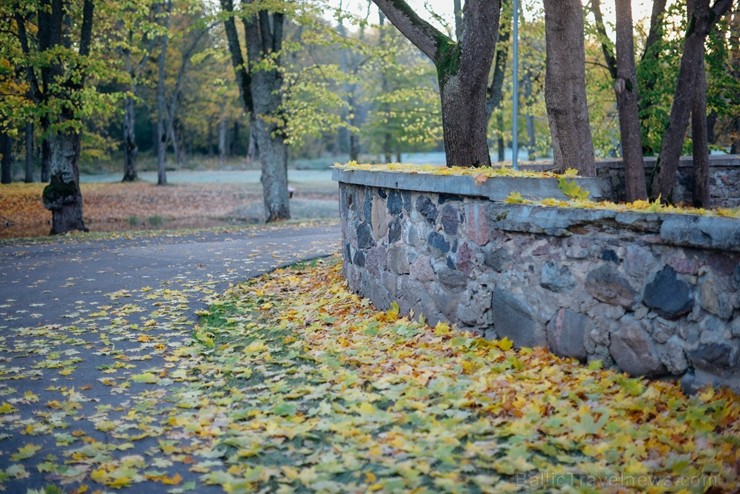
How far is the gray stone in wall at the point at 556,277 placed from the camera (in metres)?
6.00

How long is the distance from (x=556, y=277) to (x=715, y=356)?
1.39 m

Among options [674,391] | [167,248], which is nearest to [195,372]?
[674,391]

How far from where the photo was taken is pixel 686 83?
11617 millimetres

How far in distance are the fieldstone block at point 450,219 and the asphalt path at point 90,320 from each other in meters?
2.85

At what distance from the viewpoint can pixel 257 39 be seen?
67.6ft

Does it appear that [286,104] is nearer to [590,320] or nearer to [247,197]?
[247,197]

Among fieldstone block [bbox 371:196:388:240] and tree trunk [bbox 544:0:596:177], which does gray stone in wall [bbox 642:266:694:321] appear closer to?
fieldstone block [bbox 371:196:388:240]

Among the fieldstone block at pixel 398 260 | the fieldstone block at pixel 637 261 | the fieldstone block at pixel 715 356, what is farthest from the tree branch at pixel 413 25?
the fieldstone block at pixel 715 356

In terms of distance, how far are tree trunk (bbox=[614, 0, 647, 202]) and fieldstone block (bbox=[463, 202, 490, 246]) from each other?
598 cm

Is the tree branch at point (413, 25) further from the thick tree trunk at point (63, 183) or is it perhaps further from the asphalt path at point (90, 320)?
the thick tree trunk at point (63, 183)

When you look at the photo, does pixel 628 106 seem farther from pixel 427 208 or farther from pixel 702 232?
pixel 702 232

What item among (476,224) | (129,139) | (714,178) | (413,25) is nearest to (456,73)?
(413,25)

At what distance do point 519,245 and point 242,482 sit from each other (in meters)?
3.11

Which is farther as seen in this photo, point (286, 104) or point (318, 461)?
point (286, 104)
